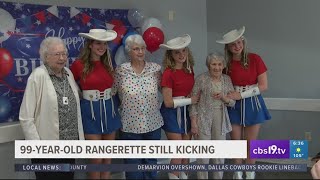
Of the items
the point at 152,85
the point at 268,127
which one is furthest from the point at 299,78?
the point at 152,85

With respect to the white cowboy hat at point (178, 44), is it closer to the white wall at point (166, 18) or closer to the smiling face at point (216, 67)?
the smiling face at point (216, 67)

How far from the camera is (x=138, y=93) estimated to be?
9.95 ft

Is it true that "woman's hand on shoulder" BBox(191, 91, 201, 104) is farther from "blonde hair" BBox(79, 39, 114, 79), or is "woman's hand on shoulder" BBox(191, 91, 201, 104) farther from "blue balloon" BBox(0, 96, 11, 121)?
"blue balloon" BBox(0, 96, 11, 121)

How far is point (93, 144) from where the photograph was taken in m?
2.46

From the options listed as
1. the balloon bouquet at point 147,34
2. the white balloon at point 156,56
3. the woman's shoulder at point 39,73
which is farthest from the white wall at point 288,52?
the woman's shoulder at point 39,73

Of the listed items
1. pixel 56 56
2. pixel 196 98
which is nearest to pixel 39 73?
pixel 56 56

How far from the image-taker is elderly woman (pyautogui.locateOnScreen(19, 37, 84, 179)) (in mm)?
2514

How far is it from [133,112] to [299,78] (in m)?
2.10

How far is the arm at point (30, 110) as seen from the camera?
8.22 feet

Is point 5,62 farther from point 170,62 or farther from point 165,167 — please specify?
point 165,167

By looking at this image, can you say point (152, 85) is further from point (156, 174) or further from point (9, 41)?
point (9, 41)

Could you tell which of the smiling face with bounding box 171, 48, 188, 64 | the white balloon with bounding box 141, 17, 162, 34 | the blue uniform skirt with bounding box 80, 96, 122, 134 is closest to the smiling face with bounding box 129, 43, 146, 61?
the smiling face with bounding box 171, 48, 188, 64

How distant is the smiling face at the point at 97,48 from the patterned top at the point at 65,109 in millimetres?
314

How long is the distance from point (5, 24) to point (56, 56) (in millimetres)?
643
